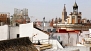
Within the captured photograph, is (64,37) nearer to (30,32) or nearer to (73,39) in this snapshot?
(73,39)

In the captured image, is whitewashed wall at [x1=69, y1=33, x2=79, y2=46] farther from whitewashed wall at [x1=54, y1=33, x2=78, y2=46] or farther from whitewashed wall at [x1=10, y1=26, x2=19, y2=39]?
whitewashed wall at [x1=10, y1=26, x2=19, y2=39]

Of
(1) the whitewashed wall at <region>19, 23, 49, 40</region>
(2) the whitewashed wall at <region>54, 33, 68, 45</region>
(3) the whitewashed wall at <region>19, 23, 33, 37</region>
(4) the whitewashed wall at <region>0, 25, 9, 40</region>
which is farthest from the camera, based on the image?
(2) the whitewashed wall at <region>54, 33, 68, 45</region>

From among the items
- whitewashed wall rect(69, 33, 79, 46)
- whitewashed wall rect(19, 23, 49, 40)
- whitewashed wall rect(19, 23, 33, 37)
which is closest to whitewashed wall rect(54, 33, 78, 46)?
whitewashed wall rect(69, 33, 79, 46)

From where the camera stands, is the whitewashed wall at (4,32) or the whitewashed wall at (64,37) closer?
the whitewashed wall at (4,32)

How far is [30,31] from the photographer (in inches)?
687

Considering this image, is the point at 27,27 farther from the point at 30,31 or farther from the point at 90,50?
the point at 90,50

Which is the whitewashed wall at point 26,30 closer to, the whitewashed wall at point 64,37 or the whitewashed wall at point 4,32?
the whitewashed wall at point 4,32

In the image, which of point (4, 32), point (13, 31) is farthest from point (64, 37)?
point (4, 32)

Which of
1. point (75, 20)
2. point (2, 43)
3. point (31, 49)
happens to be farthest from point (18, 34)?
point (75, 20)

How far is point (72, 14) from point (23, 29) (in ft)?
61.8

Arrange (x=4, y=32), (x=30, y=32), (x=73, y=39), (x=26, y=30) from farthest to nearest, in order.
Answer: (x=73, y=39) < (x=26, y=30) < (x=30, y=32) < (x=4, y=32)

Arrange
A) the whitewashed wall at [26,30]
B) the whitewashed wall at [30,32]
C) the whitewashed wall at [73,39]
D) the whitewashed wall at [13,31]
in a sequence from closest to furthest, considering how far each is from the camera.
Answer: the whitewashed wall at [30,32]
the whitewashed wall at [26,30]
the whitewashed wall at [13,31]
the whitewashed wall at [73,39]

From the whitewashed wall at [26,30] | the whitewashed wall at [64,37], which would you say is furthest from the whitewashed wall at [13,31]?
the whitewashed wall at [64,37]

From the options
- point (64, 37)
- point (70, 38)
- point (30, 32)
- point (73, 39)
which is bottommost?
point (73, 39)
